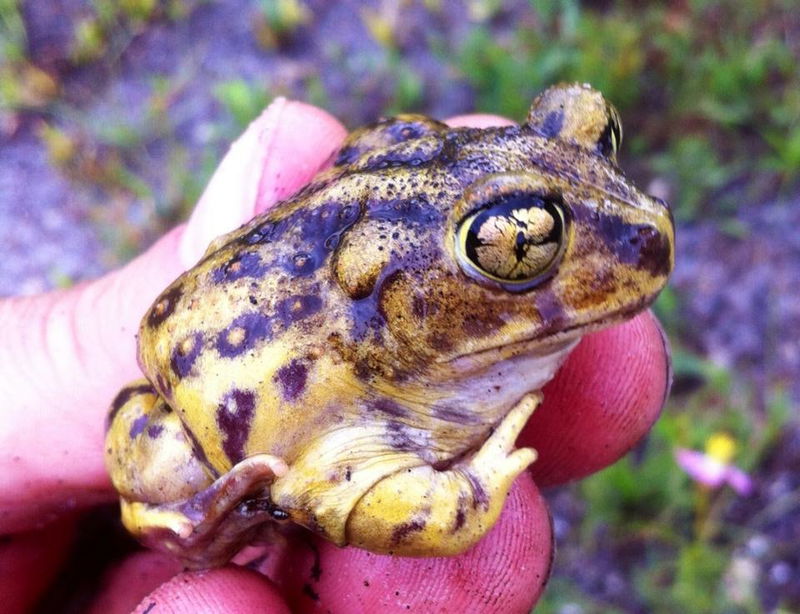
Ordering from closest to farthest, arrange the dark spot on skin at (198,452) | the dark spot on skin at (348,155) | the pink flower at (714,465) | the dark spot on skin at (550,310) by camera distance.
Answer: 1. the dark spot on skin at (550,310)
2. the dark spot on skin at (198,452)
3. the dark spot on skin at (348,155)
4. the pink flower at (714,465)

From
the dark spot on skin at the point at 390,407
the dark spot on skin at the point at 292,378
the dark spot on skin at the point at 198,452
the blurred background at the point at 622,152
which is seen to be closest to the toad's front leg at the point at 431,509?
the dark spot on skin at the point at 390,407

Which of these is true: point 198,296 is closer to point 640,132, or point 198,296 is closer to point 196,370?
point 196,370

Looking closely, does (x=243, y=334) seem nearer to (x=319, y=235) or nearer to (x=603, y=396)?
(x=319, y=235)

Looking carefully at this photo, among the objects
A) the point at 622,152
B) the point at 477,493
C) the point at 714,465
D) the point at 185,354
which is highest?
the point at 185,354

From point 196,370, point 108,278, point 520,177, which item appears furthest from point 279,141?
point 520,177

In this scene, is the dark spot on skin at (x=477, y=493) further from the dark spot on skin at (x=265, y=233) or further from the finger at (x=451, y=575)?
the dark spot on skin at (x=265, y=233)

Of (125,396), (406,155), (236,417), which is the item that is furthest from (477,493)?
(125,396)
